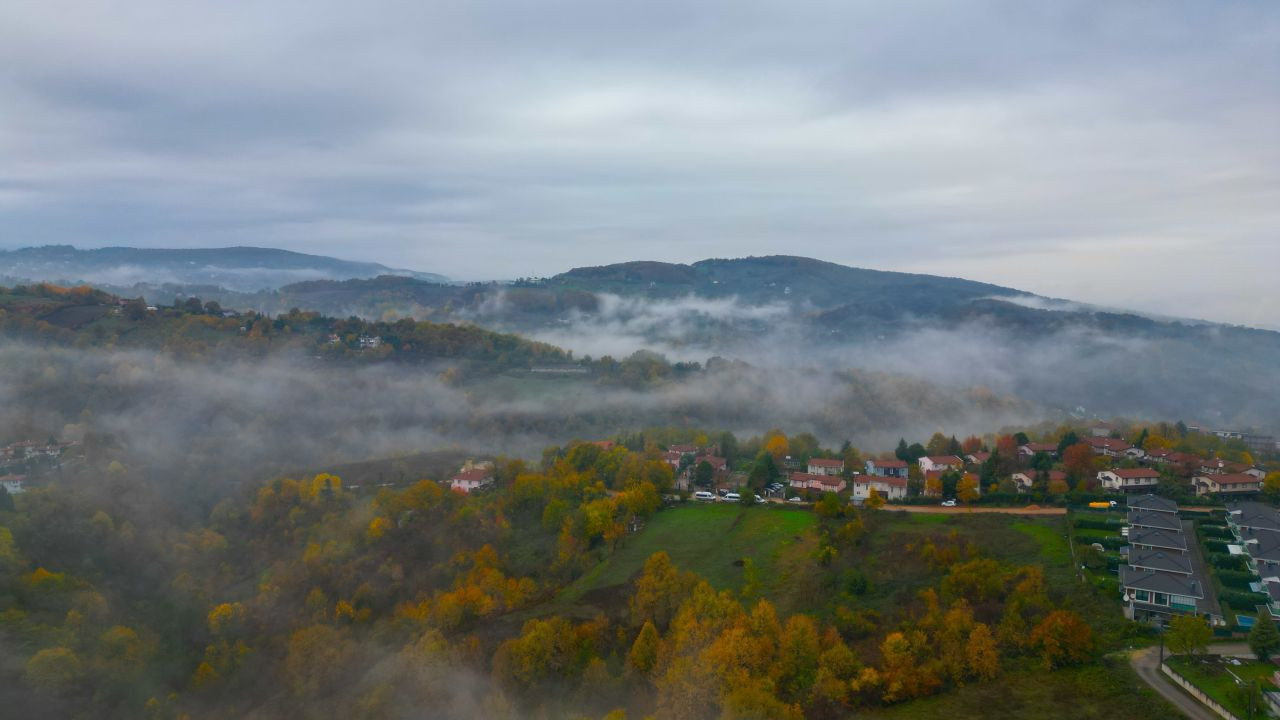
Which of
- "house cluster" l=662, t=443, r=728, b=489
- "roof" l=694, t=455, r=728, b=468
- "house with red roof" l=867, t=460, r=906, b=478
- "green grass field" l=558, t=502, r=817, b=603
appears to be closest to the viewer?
"green grass field" l=558, t=502, r=817, b=603

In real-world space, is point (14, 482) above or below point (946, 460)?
below

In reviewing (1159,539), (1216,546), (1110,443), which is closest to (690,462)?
(1110,443)

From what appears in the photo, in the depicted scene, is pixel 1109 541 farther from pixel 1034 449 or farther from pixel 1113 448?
pixel 1113 448

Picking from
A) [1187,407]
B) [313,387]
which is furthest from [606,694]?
[1187,407]

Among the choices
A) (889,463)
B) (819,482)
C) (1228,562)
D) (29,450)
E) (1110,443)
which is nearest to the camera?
(1228,562)

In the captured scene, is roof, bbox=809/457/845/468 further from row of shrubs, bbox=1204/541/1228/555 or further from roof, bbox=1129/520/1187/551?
row of shrubs, bbox=1204/541/1228/555

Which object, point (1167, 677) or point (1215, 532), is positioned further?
point (1215, 532)

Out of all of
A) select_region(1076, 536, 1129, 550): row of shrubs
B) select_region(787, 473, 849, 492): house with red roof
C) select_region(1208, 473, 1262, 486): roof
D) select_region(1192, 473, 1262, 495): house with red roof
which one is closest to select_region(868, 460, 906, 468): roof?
select_region(787, 473, 849, 492): house with red roof
